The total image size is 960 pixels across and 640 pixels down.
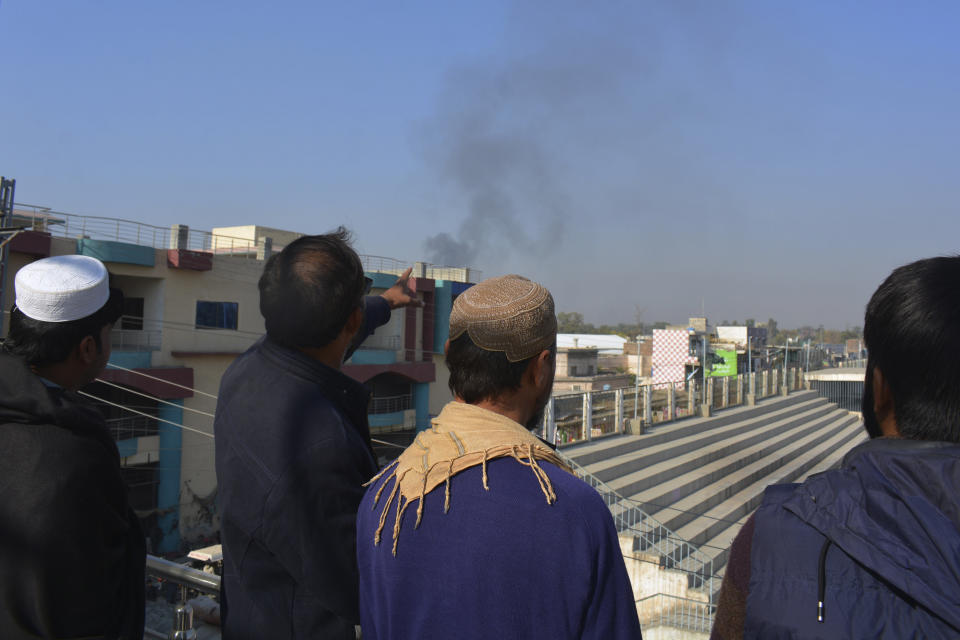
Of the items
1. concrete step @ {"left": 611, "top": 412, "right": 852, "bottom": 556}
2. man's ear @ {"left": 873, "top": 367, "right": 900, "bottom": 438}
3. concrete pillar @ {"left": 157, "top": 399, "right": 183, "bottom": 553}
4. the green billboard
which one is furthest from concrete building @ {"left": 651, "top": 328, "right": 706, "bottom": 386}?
man's ear @ {"left": 873, "top": 367, "right": 900, "bottom": 438}

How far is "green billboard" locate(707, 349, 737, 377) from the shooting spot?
31.2 meters

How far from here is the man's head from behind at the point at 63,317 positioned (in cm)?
171

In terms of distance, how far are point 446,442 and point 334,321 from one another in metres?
0.58

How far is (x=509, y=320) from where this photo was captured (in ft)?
4.14

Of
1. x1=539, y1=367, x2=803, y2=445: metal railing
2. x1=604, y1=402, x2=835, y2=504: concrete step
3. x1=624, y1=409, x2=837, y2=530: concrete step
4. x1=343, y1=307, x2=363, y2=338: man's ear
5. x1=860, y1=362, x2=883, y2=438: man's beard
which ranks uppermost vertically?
x1=343, y1=307, x2=363, y2=338: man's ear

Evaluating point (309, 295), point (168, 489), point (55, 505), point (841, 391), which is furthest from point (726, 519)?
point (841, 391)

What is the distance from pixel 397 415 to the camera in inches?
945

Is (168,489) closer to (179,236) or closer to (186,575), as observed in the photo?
(179,236)

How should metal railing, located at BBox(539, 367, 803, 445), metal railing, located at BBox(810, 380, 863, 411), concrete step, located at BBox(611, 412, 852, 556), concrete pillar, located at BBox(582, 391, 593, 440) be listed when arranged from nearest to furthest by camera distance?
concrete step, located at BBox(611, 412, 852, 556)
metal railing, located at BBox(539, 367, 803, 445)
concrete pillar, located at BBox(582, 391, 593, 440)
metal railing, located at BBox(810, 380, 863, 411)

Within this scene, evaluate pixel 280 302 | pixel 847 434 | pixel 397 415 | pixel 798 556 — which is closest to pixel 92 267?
pixel 280 302

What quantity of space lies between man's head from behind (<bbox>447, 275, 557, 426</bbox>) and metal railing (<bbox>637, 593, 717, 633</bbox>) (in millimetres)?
7977

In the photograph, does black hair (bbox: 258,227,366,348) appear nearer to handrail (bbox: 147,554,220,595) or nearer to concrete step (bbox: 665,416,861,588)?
handrail (bbox: 147,554,220,595)

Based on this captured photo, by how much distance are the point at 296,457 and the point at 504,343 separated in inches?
21.4

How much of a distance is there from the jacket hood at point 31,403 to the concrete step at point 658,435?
37.3 ft
